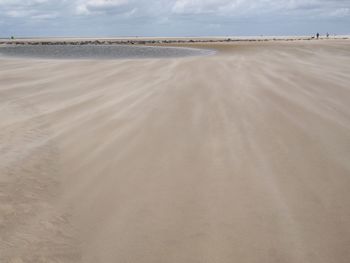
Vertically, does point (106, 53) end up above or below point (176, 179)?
below

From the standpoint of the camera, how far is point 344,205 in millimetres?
4137

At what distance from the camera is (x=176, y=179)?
4832 mm

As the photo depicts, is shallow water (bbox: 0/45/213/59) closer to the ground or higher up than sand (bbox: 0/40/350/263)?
closer to the ground

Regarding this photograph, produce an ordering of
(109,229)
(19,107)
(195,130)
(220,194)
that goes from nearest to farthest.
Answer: (109,229)
(220,194)
(195,130)
(19,107)

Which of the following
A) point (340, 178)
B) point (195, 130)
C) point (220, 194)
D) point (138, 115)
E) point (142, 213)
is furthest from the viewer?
point (138, 115)

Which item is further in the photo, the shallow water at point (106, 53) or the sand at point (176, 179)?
the shallow water at point (106, 53)

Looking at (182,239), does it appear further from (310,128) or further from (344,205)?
(310,128)

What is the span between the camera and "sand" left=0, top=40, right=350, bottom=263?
3449mm

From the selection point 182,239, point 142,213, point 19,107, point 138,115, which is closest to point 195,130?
point 138,115

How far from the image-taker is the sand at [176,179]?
3449 mm

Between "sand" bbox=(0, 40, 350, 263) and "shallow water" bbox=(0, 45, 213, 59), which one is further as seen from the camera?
"shallow water" bbox=(0, 45, 213, 59)

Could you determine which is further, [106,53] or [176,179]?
[106,53]

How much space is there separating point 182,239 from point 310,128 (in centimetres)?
413

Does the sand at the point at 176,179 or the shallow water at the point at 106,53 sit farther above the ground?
the sand at the point at 176,179
